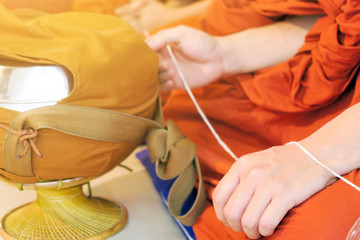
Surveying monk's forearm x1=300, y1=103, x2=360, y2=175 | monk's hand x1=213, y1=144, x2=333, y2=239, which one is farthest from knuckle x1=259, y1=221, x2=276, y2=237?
monk's forearm x1=300, y1=103, x2=360, y2=175

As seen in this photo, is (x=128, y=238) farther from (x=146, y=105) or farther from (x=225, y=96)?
(x=225, y=96)

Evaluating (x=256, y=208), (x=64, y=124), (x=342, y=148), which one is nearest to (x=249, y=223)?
(x=256, y=208)

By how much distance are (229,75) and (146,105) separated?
0.27 metres

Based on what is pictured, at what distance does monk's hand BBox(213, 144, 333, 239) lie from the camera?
0.47 metres

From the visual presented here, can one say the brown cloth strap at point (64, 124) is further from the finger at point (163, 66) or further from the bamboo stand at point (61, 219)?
the finger at point (163, 66)

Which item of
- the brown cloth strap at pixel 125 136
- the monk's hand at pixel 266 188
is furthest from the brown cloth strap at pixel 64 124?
the monk's hand at pixel 266 188

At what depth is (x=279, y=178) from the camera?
48 cm

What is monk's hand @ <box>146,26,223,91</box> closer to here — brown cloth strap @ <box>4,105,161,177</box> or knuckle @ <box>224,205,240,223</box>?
brown cloth strap @ <box>4,105,161,177</box>

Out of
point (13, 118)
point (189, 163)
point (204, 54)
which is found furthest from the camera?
point (204, 54)

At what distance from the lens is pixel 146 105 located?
25.6 inches

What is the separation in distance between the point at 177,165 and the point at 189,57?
9.8 inches

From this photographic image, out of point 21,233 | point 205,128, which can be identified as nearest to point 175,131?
point 205,128

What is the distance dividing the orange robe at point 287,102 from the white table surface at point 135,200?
0.10m

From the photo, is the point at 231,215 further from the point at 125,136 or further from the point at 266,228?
the point at 125,136
